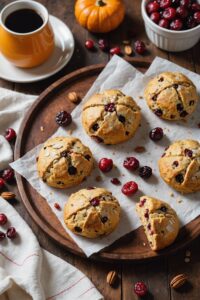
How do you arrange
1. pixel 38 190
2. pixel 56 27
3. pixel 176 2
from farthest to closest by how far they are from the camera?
pixel 56 27 → pixel 176 2 → pixel 38 190

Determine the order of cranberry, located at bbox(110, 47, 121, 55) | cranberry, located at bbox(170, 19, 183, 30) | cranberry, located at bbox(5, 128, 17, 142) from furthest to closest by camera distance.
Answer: cranberry, located at bbox(110, 47, 121, 55) < cranberry, located at bbox(170, 19, 183, 30) < cranberry, located at bbox(5, 128, 17, 142)

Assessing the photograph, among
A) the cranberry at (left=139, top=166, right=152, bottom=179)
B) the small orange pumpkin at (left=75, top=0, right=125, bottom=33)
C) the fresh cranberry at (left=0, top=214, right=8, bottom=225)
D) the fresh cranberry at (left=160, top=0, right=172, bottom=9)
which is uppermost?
the fresh cranberry at (left=160, top=0, right=172, bottom=9)

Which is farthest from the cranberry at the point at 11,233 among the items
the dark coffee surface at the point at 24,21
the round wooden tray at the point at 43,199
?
the dark coffee surface at the point at 24,21

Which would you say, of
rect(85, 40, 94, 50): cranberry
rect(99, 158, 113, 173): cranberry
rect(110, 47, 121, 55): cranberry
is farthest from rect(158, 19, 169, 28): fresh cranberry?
rect(99, 158, 113, 173): cranberry

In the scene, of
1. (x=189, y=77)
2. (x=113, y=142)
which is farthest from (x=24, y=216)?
(x=189, y=77)

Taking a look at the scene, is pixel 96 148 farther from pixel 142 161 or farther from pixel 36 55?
pixel 36 55

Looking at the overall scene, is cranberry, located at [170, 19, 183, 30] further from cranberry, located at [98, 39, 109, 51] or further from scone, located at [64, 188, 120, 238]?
scone, located at [64, 188, 120, 238]
